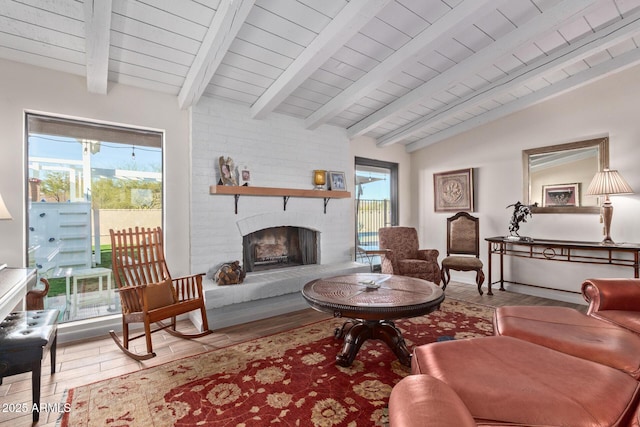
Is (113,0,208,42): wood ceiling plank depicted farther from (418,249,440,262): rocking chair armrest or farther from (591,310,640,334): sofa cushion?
(418,249,440,262): rocking chair armrest

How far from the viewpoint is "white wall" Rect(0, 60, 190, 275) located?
2461mm

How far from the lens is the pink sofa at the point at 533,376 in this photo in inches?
33.7

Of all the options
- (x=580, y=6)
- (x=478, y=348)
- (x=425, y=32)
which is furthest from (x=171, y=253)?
(x=580, y=6)

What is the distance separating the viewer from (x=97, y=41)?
2195 mm

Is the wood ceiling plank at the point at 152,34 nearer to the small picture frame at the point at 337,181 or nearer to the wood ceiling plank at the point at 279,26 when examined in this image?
the wood ceiling plank at the point at 279,26

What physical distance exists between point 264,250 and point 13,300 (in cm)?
242

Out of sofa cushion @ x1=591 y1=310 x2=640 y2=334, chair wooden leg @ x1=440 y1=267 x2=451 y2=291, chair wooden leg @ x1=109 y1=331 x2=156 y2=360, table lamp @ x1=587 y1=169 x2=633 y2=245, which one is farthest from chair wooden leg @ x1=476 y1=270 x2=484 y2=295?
chair wooden leg @ x1=109 y1=331 x2=156 y2=360

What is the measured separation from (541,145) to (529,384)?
396 centimetres

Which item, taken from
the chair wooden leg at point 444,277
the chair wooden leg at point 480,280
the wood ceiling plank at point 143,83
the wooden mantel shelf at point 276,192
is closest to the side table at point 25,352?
the wooden mantel shelf at point 276,192

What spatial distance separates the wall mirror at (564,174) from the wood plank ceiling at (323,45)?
2.51ft

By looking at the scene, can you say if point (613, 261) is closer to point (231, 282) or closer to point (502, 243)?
point (502, 243)

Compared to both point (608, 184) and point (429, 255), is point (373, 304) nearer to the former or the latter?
point (429, 255)

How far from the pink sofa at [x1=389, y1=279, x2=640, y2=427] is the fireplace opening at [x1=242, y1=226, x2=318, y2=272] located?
8.72 feet

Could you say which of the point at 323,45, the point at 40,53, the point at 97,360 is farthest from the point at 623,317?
the point at 40,53
